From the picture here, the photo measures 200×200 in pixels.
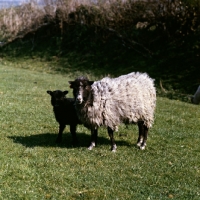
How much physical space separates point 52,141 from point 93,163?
2.12 meters

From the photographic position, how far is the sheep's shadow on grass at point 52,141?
943 cm

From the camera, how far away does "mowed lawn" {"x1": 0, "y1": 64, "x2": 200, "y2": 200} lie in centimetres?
662

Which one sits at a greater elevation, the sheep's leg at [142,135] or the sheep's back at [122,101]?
the sheep's back at [122,101]

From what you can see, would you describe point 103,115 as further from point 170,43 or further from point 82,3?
point 82,3

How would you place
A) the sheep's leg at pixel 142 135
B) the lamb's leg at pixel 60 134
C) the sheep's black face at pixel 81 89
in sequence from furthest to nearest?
the sheep's leg at pixel 142 135 → the lamb's leg at pixel 60 134 → the sheep's black face at pixel 81 89

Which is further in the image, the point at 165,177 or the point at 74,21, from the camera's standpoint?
the point at 74,21

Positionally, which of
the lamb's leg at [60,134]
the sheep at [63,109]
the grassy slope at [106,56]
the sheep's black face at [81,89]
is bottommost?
the grassy slope at [106,56]

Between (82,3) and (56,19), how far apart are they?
4.29 meters

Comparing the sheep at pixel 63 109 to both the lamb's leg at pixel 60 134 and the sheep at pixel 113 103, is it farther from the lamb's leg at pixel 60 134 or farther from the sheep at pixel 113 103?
the sheep at pixel 113 103

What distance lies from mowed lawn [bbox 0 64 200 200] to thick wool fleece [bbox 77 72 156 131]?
0.78m

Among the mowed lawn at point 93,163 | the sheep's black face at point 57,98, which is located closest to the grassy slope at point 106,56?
the mowed lawn at point 93,163

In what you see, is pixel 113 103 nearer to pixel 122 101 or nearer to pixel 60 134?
pixel 122 101

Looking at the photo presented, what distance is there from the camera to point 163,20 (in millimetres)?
31484

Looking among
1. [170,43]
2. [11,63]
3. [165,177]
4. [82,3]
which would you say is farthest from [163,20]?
[165,177]
